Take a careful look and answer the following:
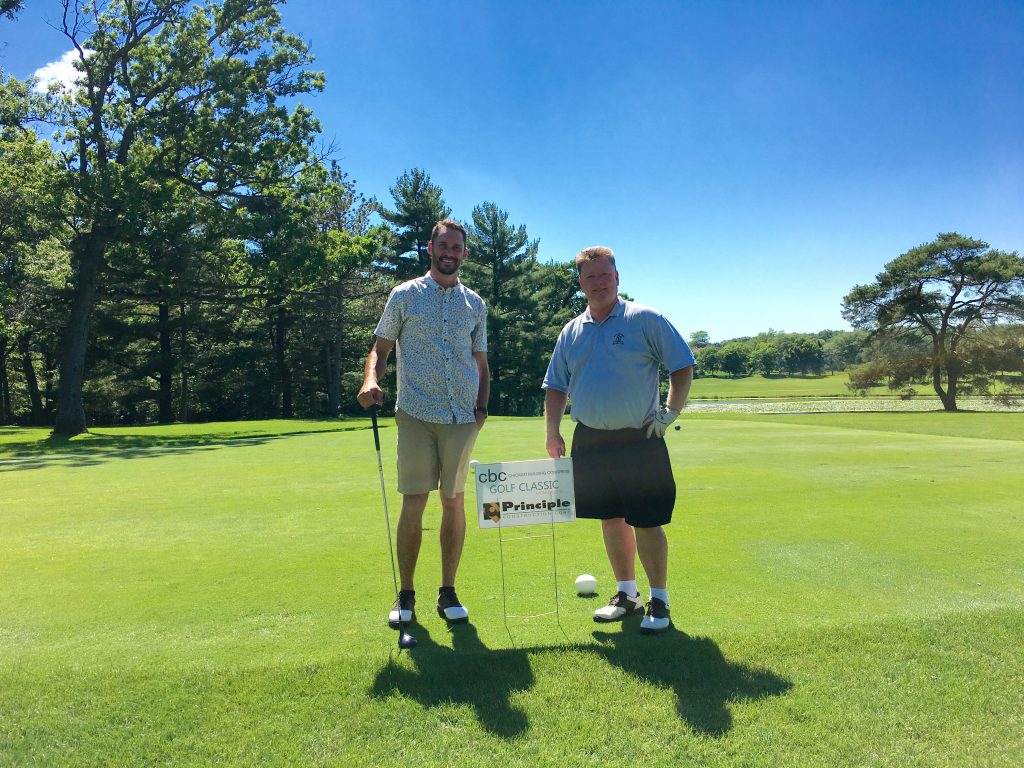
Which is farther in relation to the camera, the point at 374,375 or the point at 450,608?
the point at 374,375

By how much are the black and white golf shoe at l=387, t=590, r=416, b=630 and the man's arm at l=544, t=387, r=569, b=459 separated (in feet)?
3.40

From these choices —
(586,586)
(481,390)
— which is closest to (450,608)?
(586,586)

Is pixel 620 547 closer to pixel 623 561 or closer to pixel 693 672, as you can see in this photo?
pixel 623 561

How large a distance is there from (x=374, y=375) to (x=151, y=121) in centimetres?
1908

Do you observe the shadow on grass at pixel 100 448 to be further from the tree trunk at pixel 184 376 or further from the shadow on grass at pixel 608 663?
the tree trunk at pixel 184 376

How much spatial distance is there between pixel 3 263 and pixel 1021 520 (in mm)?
31907

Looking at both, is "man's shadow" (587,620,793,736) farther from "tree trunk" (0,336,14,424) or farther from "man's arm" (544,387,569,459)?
"tree trunk" (0,336,14,424)

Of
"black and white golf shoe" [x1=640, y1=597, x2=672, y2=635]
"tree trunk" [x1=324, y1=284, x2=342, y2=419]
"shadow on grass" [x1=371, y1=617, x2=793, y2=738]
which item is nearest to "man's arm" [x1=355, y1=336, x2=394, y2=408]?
"shadow on grass" [x1=371, y1=617, x2=793, y2=738]

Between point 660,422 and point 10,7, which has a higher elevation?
point 10,7

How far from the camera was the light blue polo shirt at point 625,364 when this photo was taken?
3.38m

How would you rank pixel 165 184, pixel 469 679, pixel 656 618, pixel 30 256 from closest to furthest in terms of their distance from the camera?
pixel 469 679
pixel 656 618
pixel 165 184
pixel 30 256

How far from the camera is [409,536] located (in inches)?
137

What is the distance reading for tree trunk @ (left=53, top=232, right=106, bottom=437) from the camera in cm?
1889

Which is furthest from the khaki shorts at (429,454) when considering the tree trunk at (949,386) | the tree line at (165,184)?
the tree trunk at (949,386)
